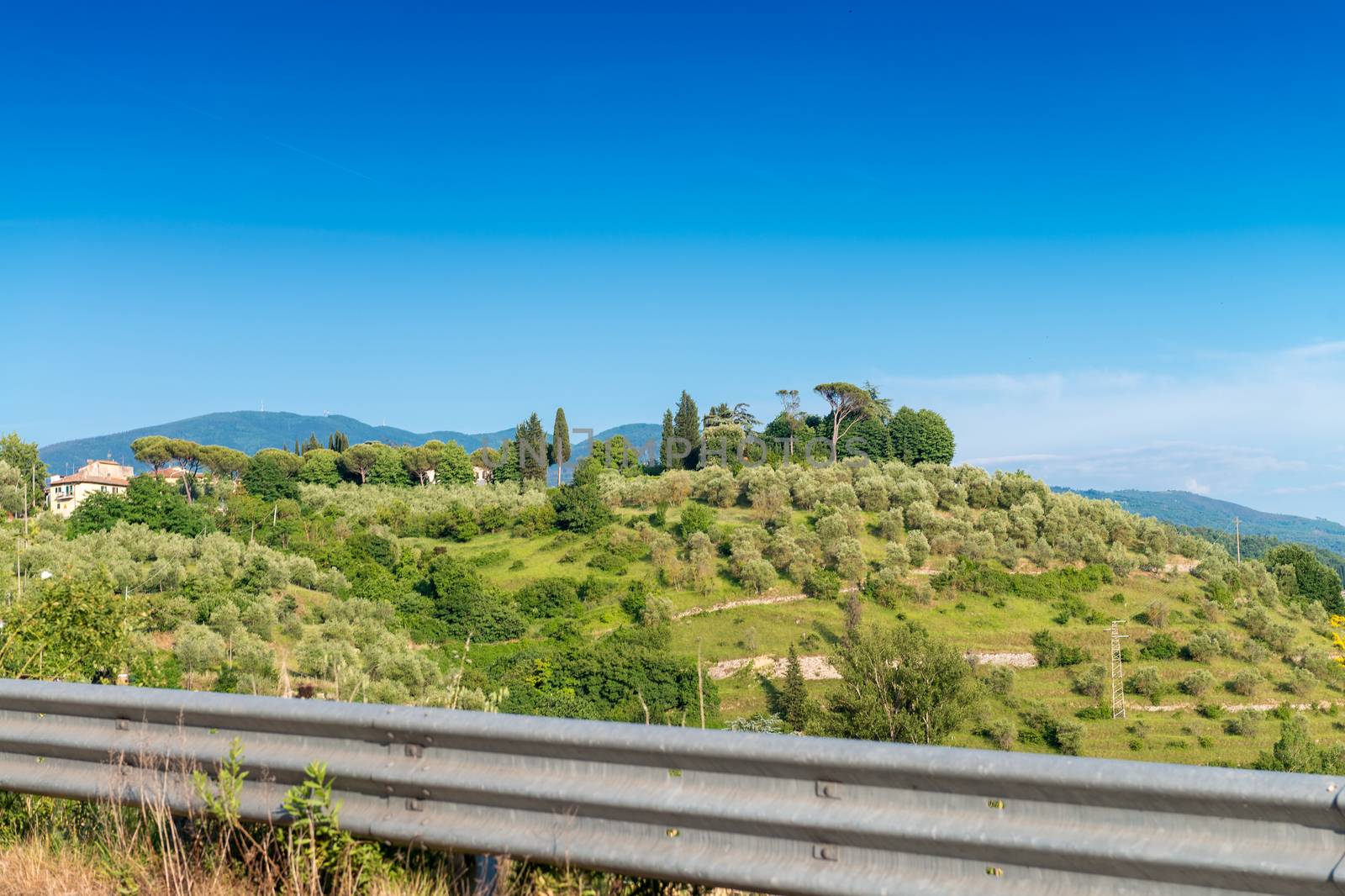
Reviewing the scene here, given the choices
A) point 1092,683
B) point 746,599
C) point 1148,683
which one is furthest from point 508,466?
point 1148,683

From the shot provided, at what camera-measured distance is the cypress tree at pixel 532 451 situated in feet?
316

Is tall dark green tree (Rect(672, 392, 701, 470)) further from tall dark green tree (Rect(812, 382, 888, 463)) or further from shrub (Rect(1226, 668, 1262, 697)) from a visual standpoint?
shrub (Rect(1226, 668, 1262, 697))

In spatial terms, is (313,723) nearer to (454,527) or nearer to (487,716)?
(487,716)

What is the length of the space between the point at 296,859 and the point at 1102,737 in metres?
47.4

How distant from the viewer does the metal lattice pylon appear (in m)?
47.2

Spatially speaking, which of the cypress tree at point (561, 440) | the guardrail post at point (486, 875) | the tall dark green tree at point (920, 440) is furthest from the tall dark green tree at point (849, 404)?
the guardrail post at point (486, 875)

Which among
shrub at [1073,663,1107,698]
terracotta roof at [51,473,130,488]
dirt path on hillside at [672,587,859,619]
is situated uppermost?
terracotta roof at [51,473,130,488]

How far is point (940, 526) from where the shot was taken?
2621 inches

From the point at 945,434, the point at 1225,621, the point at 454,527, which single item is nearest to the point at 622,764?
the point at 1225,621

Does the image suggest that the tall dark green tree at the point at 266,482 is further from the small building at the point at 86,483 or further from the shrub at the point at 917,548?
the shrub at the point at 917,548

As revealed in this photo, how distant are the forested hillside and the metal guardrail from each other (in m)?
22.3

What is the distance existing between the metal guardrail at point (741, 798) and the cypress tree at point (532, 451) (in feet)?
299

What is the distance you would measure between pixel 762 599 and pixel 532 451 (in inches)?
1717

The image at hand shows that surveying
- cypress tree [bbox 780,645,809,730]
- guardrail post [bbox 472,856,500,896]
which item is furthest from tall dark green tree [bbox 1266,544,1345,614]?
guardrail post [bbox 472,856,500,896]
